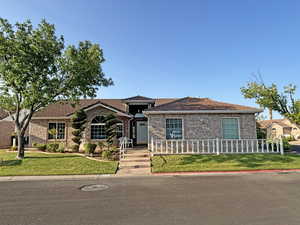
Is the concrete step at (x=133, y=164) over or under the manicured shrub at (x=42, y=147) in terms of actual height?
under

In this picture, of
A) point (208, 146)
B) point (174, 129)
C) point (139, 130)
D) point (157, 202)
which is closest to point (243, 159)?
point (208, 146)

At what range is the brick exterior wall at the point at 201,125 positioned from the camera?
12820 millimetres

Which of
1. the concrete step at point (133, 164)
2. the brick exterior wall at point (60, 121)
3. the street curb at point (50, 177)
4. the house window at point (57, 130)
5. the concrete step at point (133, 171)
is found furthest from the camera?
the house window at point (57, 130)

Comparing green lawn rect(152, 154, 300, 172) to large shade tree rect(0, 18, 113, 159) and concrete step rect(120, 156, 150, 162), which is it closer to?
concrete step rect(120, 156, 150, 162)

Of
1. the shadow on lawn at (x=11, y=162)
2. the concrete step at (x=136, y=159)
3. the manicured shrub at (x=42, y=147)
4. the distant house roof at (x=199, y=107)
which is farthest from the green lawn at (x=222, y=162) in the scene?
the manicured shrub at (x=42, y=147)

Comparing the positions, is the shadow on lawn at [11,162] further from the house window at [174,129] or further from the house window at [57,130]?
the house window at [174,129]

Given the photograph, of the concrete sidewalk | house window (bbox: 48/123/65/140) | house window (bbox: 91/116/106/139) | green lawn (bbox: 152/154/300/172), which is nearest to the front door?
house window (bbox: 91/116/106/139)

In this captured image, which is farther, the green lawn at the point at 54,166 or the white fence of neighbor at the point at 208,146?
the white fence of neighbor at the point at 208,146

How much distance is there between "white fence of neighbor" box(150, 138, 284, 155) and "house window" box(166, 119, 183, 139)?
46 centimetres

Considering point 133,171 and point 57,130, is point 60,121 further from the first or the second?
point 133,171

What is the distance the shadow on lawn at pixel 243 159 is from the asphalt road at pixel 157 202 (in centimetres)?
269

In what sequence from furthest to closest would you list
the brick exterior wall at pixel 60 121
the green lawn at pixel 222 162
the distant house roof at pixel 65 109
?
the distant house roof at pixel 65 109 < the brick exterior wall at pixel 60 121 < the green lawn at pixel 222 162

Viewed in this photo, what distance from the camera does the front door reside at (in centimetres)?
1700

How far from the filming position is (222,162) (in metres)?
10.4
